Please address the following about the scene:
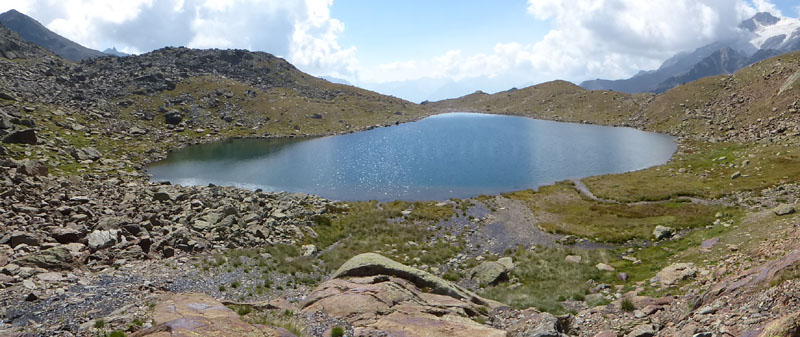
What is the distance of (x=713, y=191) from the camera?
5572 cm

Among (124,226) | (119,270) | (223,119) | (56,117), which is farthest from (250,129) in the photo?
(119,270)

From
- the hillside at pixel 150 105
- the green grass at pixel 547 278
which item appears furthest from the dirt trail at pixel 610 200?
the hillside at pixel 150 105

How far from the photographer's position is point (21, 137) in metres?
61.4

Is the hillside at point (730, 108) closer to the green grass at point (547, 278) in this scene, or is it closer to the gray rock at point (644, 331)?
the green grass at point (547, 278)

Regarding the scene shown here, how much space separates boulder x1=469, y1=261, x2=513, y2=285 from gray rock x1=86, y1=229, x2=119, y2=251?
30.0 meters

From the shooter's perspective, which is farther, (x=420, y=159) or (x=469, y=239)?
(x=420, y=159)

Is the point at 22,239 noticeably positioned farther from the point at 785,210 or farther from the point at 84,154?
the point at 785,210

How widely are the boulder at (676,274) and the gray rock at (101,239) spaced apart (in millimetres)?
40252

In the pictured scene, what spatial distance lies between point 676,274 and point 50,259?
41281 millimetres

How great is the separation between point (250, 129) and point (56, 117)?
64271 millimetres

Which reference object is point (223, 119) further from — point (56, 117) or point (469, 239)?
point (469, 239)

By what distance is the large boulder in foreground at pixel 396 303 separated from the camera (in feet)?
57.7

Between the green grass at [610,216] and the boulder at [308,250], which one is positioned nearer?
the boulder at [308,250]

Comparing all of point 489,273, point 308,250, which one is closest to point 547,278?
point 489,273
